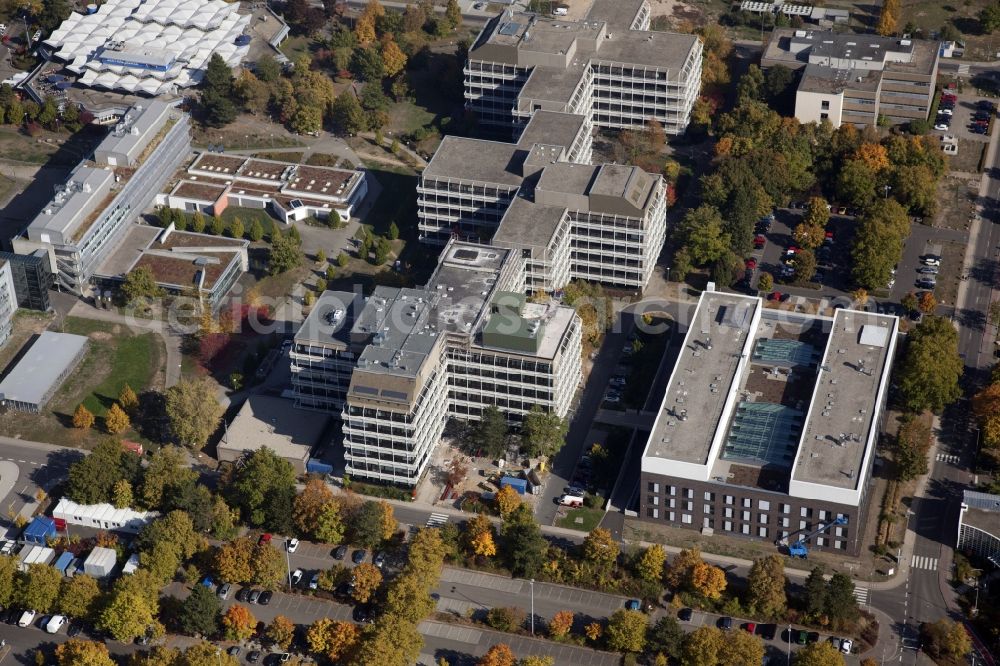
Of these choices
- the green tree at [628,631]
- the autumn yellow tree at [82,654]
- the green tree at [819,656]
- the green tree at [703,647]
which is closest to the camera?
the green tree at [819,656]

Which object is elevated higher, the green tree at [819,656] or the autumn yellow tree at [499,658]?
the green tree at [819,656]

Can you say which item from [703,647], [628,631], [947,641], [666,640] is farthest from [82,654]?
[947,641]

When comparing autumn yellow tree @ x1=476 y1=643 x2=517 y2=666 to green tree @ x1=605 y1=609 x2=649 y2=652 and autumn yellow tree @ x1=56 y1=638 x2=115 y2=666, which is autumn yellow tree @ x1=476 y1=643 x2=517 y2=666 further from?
autumn yellow tree @ x1=56 y1=638 x2=115 y2=666

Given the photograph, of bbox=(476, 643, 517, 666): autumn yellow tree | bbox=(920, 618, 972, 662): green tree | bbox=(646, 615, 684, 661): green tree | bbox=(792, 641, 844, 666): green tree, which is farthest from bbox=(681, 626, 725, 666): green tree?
bbox=(920, 618, 972, 662): green tree

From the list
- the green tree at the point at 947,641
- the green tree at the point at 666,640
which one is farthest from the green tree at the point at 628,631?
the green tree at the point at 947,641

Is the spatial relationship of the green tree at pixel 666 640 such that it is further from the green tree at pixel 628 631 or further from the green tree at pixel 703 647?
the green tree at pixel 628 631

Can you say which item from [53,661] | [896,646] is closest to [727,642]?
[896,646]

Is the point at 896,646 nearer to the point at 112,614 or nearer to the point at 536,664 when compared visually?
the point at 536,664
